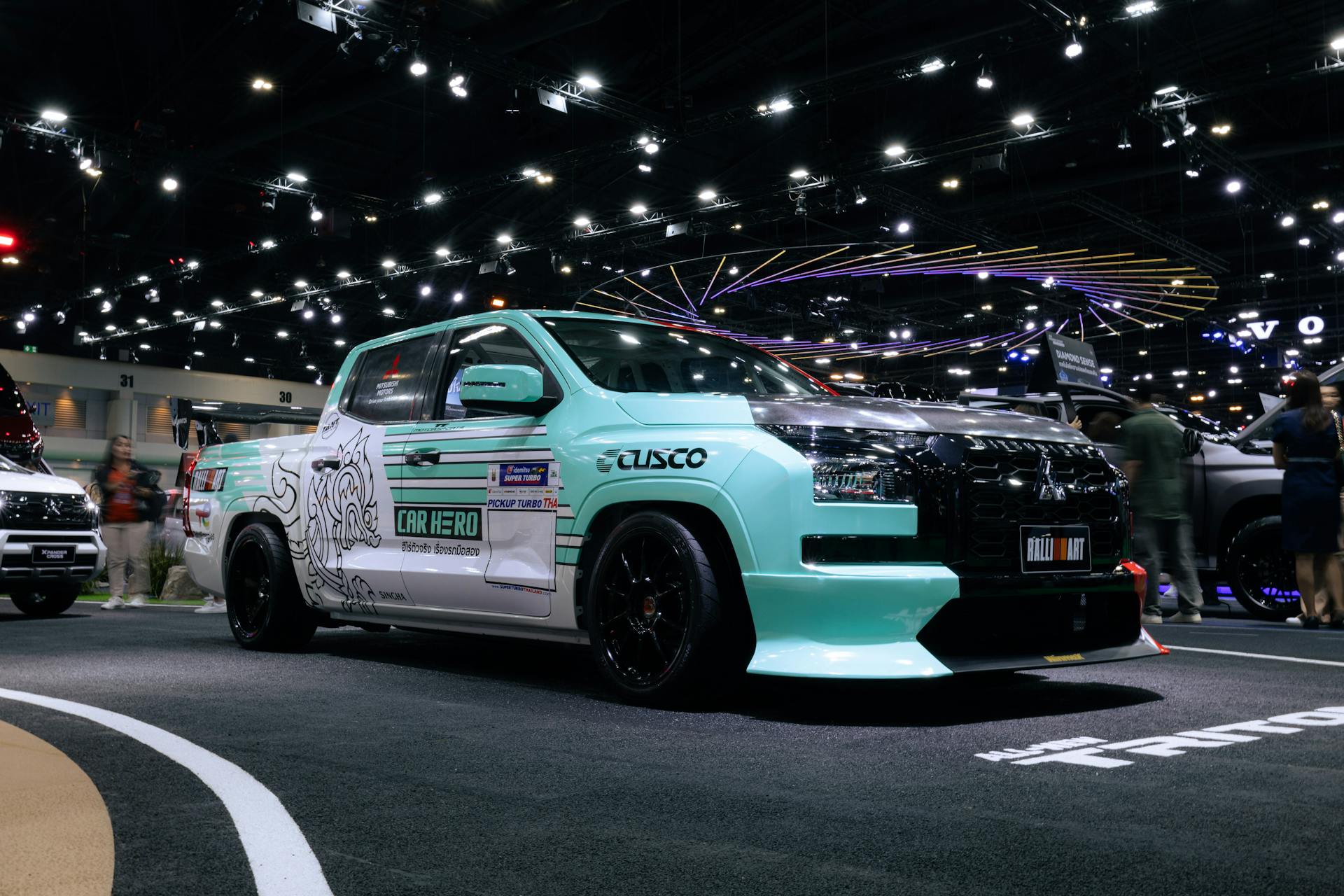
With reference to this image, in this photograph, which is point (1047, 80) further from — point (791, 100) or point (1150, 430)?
point (1150, 430)

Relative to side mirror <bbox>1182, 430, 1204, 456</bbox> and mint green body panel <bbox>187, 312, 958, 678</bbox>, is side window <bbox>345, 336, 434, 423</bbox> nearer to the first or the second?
mint green body panel <bbox>187, 312, 958, 678</bbox>

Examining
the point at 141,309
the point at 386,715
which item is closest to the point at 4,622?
the point at 386,715

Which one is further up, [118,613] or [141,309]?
[141,309]

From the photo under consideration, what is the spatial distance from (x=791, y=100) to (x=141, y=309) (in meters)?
24.5

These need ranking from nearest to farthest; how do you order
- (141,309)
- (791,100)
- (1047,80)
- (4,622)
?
(4,622) → (791,100) → (1047,80) → (141,309)

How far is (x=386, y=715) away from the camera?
448cm

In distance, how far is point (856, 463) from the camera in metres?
4.30

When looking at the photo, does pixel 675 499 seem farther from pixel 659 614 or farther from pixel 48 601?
pixel 48 601

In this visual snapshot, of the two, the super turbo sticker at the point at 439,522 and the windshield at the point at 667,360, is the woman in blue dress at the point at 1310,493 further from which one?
the super turbo sticker at the point at 439,522

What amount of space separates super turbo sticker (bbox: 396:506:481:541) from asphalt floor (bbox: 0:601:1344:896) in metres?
0.68

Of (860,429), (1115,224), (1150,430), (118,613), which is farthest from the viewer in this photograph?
(1115,224)

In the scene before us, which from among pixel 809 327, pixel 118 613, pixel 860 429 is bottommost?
pixel 118 613

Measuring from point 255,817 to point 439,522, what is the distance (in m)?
2.87

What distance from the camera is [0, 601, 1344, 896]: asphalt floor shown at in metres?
2.41
